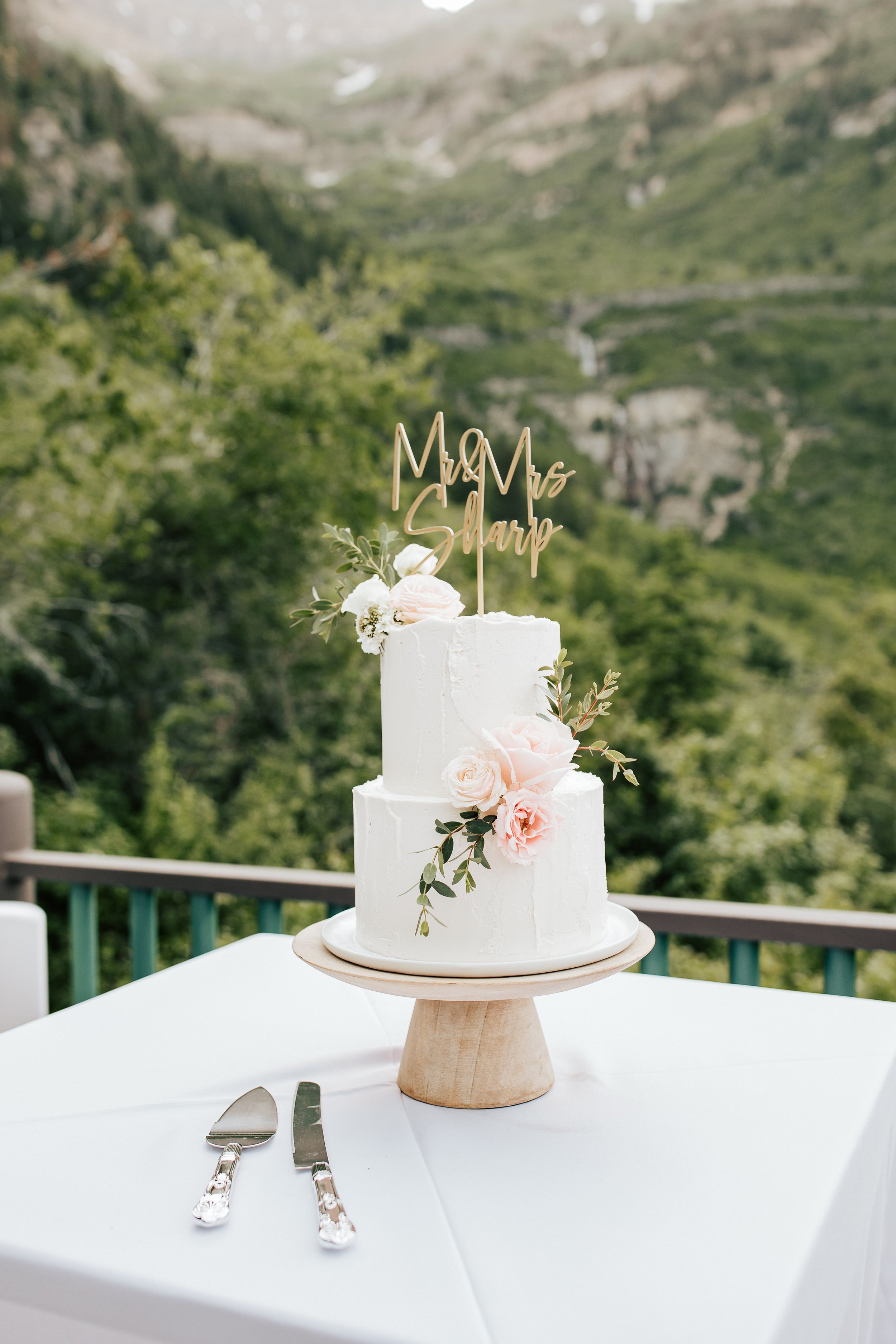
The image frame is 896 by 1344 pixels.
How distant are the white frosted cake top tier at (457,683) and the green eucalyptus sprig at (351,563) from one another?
0.07m

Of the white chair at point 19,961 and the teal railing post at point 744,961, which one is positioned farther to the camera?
the teal railing post at point 744,961

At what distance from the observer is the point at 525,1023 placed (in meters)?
0.91

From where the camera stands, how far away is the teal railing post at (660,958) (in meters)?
1.63

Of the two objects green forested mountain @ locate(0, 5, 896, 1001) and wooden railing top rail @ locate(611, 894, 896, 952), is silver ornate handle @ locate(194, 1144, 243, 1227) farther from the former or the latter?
green forested mountain @ locate(0, 5, 896, 1001)

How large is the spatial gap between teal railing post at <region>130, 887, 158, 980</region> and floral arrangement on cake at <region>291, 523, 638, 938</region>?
1154 mm

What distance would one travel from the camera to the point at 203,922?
187 centimetres

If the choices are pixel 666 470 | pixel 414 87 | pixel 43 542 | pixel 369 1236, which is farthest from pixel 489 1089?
pixel 414 87

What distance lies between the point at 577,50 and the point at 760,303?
4665 millimetres

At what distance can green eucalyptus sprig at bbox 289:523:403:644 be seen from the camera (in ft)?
3.04

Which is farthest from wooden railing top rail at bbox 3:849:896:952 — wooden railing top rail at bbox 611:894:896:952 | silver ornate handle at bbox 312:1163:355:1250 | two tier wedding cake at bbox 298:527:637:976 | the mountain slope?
the mountain slope

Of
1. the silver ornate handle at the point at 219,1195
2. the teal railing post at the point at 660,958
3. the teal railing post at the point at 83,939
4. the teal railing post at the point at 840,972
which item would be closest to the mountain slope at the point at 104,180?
the teal railing post at the point at 83,939

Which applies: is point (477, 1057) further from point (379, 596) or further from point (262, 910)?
point (262, 910)

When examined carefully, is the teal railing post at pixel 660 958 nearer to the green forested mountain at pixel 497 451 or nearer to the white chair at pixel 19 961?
the white chair at pixel 19 961

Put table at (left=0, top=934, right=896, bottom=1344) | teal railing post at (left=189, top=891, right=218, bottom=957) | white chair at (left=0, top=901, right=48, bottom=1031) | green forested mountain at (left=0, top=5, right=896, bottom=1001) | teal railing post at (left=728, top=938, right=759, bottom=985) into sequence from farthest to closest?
green forested mountain at (left=0, top=5, right=896, bottom=1001)
teal railing post at (left=189, top=891, right=218, bottom=957)
teal railing post at (left=728, top=938, right=759, bottom=985)
white chair at (left=0, top=901, right=48, bottom=1031)
table at (left=0, top=934, right=896, bottom=1344)
